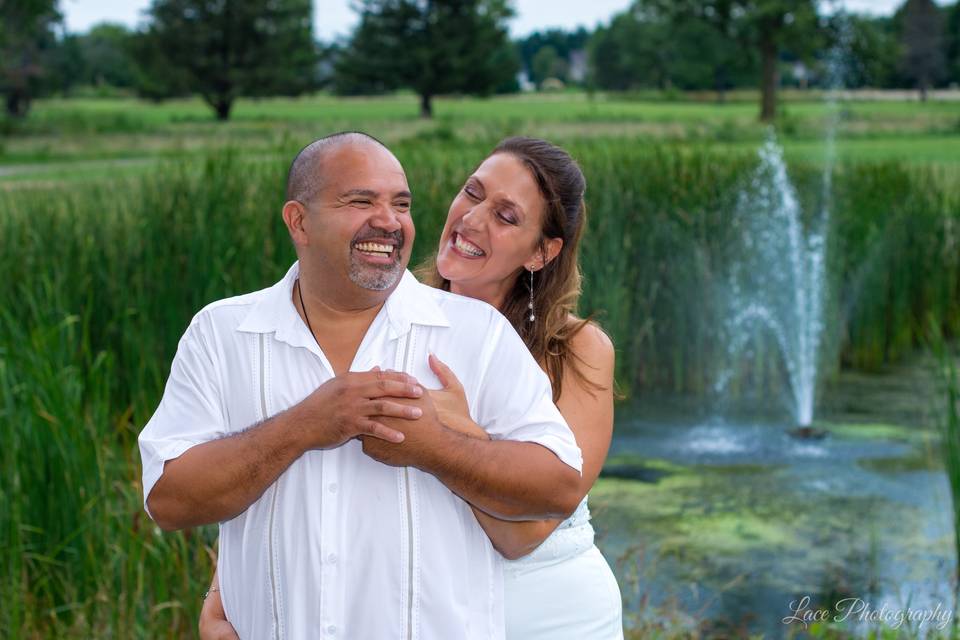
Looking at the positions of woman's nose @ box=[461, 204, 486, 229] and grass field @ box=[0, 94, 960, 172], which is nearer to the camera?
woman's nose @ box=[461, 204, 486, 229]

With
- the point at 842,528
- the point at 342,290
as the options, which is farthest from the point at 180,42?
the point at 342,290

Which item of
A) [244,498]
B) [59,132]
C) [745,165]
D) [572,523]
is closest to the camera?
[244,498]

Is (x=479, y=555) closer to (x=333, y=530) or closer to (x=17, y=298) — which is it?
(x=333, y=530)

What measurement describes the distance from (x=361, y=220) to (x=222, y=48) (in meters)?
47.3

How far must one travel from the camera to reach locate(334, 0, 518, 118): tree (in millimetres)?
48719

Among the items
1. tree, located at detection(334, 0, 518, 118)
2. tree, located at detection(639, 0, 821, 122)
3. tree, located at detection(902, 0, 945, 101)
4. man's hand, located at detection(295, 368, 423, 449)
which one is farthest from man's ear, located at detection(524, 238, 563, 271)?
tree, located at detection(902, 0, 945, 101)

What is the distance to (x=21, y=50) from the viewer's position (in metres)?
36.3

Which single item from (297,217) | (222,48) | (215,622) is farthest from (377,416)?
(222,48)

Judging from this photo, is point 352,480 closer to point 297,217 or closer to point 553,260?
point 297,217

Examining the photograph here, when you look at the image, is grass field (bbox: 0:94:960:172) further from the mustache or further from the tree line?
the mustache

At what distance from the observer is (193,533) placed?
13.5ft

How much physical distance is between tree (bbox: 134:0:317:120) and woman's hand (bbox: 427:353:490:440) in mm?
45133

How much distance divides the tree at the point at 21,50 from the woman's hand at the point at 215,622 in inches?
1147

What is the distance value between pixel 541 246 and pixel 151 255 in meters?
3.92
